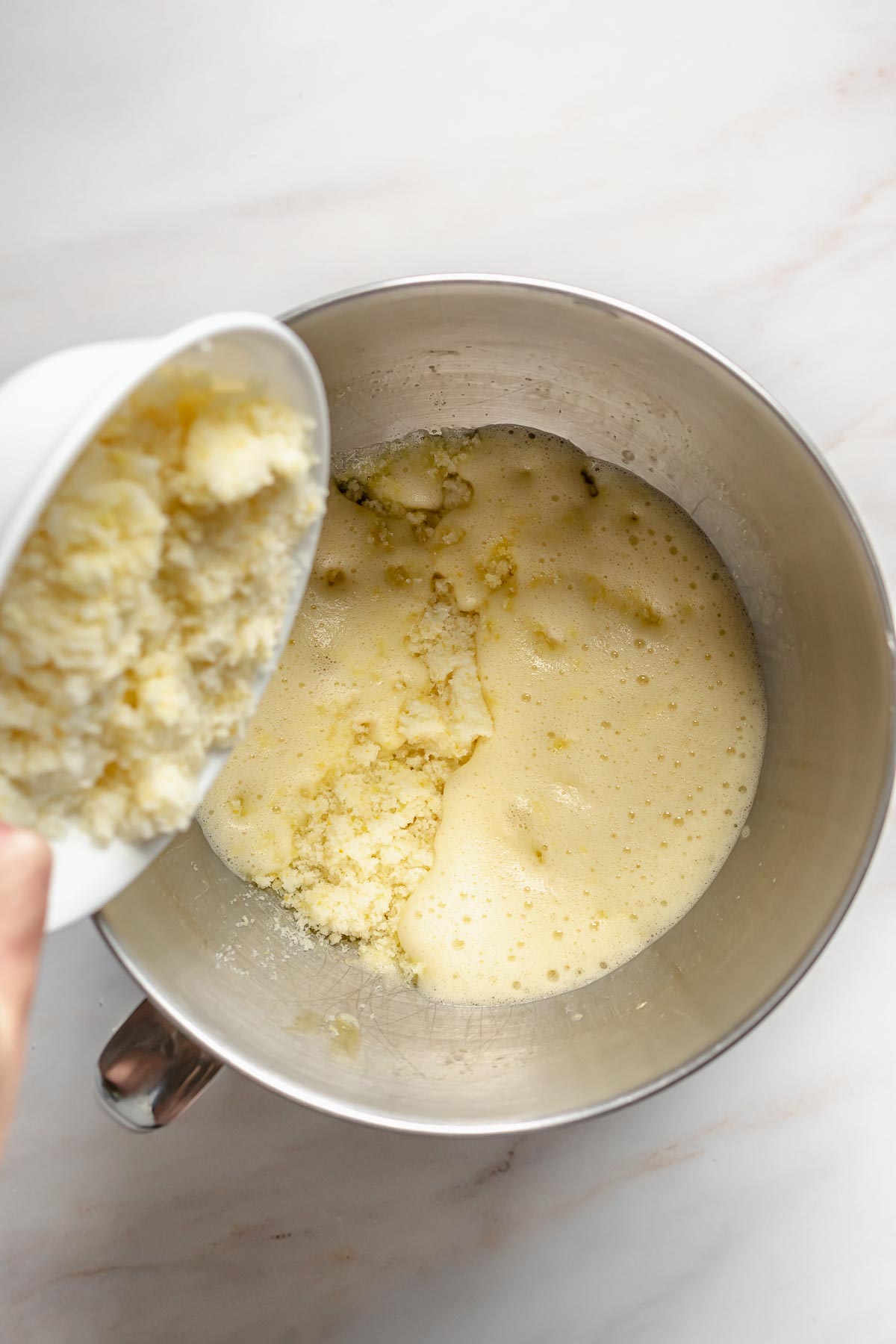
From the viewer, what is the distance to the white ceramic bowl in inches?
22.0

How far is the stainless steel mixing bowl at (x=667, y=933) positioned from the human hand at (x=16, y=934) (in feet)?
0.82

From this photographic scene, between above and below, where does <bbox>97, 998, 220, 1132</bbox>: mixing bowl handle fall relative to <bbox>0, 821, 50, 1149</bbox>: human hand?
below

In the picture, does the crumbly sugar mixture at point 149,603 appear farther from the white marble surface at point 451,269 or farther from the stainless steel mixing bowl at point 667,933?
the white marble surface at point 451,269

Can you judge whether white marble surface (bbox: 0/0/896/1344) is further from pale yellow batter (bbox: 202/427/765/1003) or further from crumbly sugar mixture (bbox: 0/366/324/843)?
crumbly sugar mixture (bbox: 0/366/324/843)

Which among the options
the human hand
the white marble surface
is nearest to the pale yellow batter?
the white marble surface

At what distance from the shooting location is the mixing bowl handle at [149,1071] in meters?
0.88

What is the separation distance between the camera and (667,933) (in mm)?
1105

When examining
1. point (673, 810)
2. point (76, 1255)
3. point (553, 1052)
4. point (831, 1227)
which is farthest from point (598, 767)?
point (76, 1255)

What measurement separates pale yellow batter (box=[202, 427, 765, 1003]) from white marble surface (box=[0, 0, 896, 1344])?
0.20 metres

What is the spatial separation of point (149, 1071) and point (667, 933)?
1.86 feet

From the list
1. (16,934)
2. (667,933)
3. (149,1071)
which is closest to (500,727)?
(667,933)

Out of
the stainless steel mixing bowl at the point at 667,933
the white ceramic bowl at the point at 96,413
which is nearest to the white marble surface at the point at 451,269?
the stainless steel mixing bowl at the point at 667,933

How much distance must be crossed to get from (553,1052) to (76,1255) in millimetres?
579

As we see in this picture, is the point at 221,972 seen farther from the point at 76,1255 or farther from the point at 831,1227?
the point at 831,1227
